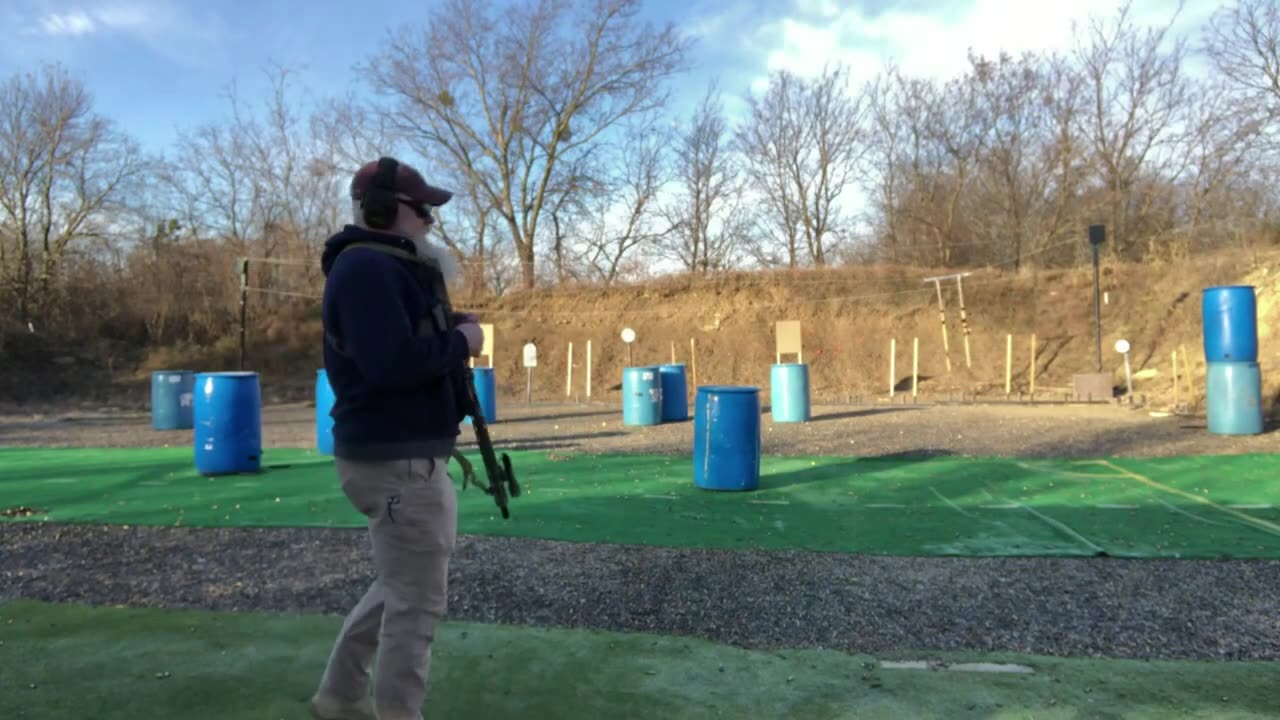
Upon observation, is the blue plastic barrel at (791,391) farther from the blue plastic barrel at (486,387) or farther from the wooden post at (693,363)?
the wooden post at (693,363)

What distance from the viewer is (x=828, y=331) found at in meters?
28.4

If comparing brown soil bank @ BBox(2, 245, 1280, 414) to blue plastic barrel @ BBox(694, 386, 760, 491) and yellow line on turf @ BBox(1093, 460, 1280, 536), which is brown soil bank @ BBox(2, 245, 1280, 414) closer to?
yellow line on turf @ BBox(1093, 460, 1280, 536)

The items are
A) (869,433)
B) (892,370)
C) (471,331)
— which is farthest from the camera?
(892,370)

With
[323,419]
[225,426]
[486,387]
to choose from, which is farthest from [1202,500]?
[486,387]

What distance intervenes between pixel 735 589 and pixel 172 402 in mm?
13985

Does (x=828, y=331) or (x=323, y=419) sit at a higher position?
(x=828, y=331)

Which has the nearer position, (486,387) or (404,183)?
(404,183)

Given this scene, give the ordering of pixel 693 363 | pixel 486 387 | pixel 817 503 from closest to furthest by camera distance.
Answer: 1. pixel 817 503
2. pixel 486 387
3. pixel 693 363

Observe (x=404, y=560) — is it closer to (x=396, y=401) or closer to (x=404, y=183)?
(x=396, y=401)

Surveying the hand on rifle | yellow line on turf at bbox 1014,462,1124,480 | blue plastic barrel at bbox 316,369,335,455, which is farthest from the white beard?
blue plastic barrel at bbox 316,369,335,455

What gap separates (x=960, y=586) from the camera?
4.63 metres

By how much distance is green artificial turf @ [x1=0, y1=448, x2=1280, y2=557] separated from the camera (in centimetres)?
579

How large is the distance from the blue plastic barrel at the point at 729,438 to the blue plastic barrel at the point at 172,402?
11.5 metres

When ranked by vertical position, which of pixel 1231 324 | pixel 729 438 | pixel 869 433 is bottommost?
pixel 869 433
